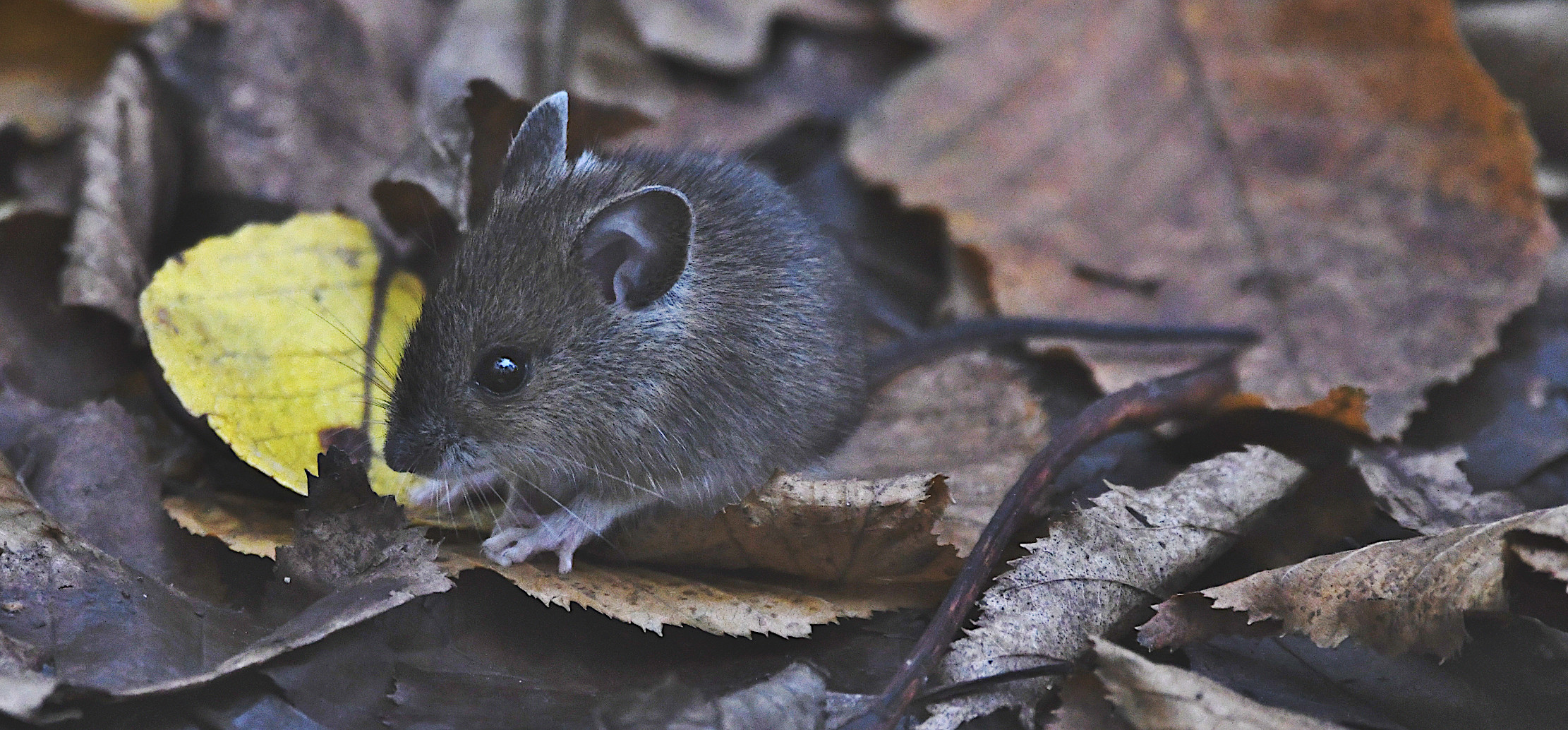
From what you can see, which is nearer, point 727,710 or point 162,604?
point 727,710

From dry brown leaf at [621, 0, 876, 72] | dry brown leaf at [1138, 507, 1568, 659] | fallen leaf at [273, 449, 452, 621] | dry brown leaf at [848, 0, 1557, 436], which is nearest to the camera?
dry brown leaf at [1138, 507, 1568, 659]

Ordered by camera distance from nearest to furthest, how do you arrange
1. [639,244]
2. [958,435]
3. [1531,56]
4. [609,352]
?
→ [639,244] → [609,352] → [958,435] → [1531,56]

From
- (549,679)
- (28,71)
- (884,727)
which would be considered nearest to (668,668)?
(549,679)

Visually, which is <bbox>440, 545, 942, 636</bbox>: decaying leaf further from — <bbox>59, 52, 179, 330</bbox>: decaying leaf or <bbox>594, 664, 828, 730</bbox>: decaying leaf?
<bbox>59, 52, 179, 330</bbox>: decaying leaf

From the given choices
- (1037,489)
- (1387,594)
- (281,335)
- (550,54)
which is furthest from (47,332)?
(1387,594)

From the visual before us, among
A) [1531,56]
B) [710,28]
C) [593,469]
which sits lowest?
[593,469]

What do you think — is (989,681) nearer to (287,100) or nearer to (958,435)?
(958,435)

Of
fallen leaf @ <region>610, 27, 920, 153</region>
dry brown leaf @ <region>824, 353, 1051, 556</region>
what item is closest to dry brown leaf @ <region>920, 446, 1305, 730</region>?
dry brown leaf @ <region>824, 353, 1051, 556</region>

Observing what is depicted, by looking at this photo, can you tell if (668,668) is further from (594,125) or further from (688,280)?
(594,125)
